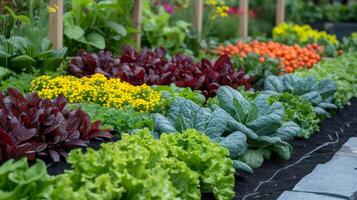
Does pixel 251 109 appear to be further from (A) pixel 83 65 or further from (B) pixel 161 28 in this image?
(B) pixel 161 28

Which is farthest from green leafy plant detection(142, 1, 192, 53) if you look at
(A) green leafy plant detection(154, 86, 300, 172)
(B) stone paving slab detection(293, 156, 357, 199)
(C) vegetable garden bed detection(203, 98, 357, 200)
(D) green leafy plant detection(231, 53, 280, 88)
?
(B) stone paving slab detection(293, 156, 357, 199)

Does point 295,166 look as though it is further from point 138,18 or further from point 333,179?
point 138,18

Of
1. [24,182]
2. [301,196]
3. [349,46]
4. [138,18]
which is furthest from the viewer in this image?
[349,46]

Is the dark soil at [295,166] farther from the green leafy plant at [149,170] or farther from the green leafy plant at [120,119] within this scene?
the green leafy plant at [120,119]

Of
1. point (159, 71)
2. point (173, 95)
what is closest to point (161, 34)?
point (159, 71)

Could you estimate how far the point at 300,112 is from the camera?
20.9 ft

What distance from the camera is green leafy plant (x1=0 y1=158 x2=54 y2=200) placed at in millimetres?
3564

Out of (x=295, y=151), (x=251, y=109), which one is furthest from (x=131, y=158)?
(x=295, y=151)

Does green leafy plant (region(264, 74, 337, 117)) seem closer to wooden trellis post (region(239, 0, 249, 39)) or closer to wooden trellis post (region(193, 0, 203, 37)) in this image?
wooden trellis post (region(193, 0, 203, 37))

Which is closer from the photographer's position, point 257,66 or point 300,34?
point 257,66

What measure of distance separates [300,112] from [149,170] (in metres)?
2.69

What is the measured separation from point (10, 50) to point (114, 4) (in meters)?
1.69

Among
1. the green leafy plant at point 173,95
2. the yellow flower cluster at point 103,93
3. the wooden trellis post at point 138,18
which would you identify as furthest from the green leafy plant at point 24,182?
the wooden trellis post at point 138,18

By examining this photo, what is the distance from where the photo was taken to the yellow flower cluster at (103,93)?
5938 millimetres
